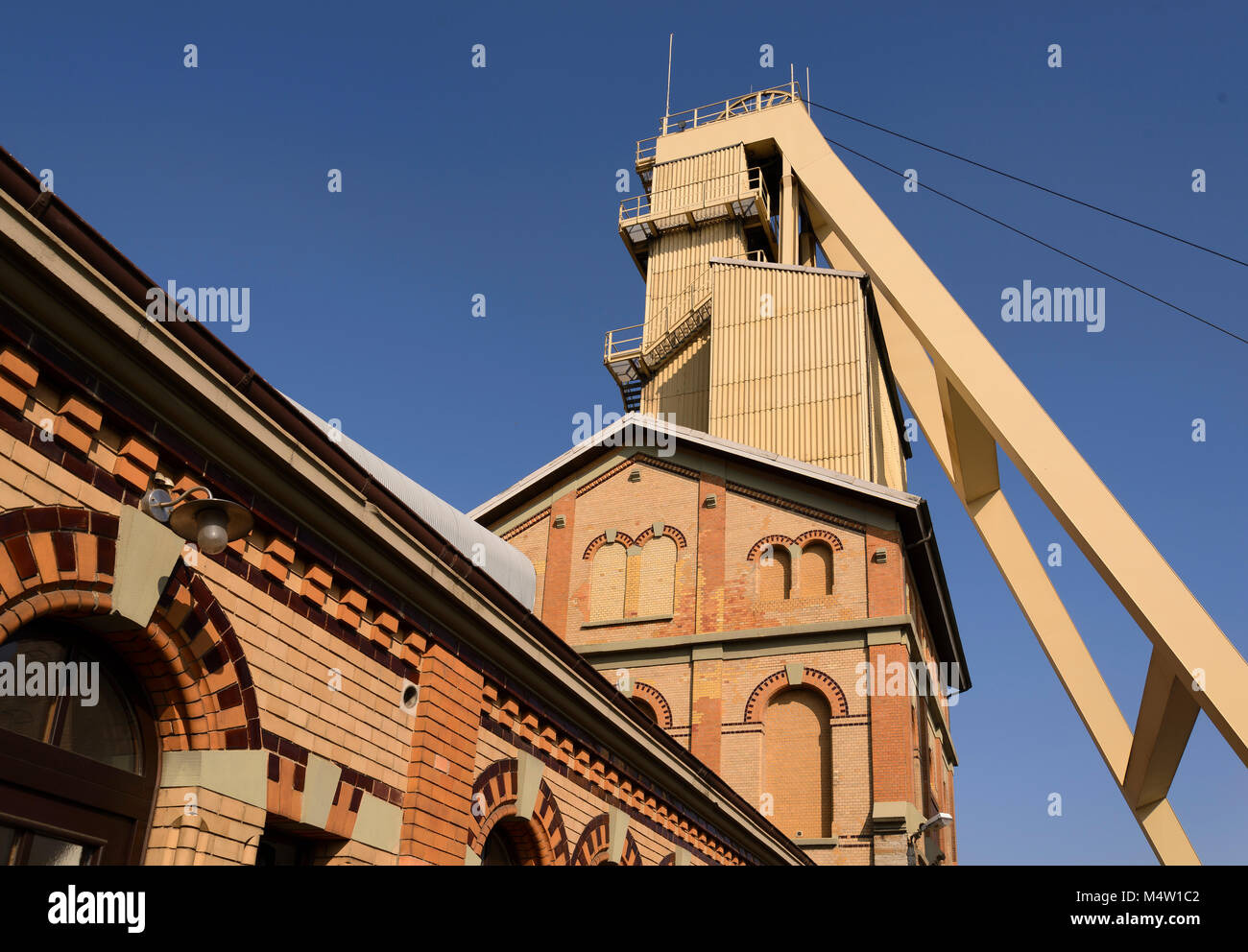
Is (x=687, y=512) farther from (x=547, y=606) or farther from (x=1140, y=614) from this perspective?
(x=1140, y=614)

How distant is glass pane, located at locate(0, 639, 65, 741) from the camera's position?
525 centimetres

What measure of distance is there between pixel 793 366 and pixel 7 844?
25.2 meters

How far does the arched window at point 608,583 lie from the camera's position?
80.0 ft

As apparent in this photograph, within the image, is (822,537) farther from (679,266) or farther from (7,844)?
(7,844)

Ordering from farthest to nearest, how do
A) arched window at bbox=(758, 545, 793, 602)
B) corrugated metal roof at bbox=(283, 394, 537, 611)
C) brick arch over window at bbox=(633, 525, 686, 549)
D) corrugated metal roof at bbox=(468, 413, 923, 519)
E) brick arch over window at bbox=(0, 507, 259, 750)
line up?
brick arch over window at bbox=(633, 525, 686, 549), arched window at bbox=(758, 545, 793, 602), corrugated metal roof at bbox=(468, 413, 923, 519), corrugated metal roof at bbox=(283, 394, 537, 611), brick arch over window at bbox=(0, 507, 259, 750)

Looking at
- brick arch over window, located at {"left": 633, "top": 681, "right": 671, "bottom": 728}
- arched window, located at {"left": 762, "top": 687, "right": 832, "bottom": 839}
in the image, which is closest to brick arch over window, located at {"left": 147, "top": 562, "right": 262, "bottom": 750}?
arched window, located at {"left": 762, "top": 687, "right": 832, "bottom": 839}

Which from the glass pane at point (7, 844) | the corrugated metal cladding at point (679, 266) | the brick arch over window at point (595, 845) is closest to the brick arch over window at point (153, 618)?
the glass pane at point (7, 844)

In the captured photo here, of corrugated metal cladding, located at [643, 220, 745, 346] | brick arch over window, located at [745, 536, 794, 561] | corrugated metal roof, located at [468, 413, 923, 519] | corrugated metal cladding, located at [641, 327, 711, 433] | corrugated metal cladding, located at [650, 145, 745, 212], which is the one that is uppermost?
corrugated metal cladding, located at [650, 145, 745, 212]

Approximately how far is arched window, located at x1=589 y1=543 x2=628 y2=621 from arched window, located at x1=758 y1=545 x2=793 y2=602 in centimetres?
323

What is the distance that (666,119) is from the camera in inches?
1613

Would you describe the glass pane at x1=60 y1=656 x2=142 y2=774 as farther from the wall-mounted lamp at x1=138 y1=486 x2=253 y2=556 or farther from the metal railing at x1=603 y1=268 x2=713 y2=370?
the metal railing at x1=603 y1=268 x2=713 y2=370

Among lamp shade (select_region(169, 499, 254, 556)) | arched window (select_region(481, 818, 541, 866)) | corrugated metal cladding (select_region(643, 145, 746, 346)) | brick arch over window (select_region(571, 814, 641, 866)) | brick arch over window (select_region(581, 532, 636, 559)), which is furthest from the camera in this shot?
corrugated metal cladding (select_region(643, 145, 746, 346))

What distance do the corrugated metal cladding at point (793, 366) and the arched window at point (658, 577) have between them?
518 cm

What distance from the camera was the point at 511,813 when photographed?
9422 mm
